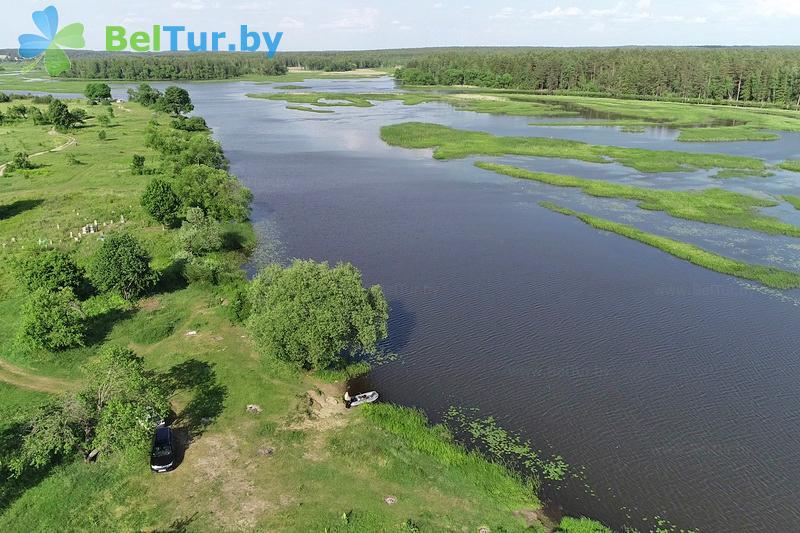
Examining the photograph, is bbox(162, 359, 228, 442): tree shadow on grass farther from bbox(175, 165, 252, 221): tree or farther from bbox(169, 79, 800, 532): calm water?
bbox(175, 165, 252, 221): tree

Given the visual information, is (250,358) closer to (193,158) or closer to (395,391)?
(395,391)

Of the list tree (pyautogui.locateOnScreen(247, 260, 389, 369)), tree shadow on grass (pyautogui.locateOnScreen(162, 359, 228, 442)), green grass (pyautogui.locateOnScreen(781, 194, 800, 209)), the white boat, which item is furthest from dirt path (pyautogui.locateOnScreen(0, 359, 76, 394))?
green grass (pyautogui.locateOnScreen(781, 194, 800, 209))

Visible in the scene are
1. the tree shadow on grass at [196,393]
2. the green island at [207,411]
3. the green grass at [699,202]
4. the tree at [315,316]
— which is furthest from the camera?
the green grass at [699,202]

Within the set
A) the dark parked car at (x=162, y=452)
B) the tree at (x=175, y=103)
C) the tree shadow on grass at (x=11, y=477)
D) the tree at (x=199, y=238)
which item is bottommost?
the tree shadow on grass at (x=11, y=477)

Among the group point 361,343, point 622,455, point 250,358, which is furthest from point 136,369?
point 622,455

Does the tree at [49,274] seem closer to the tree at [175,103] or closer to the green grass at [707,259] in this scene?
the green grass at [707,259]

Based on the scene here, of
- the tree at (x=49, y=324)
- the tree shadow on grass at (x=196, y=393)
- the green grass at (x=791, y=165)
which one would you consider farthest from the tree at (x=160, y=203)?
the green grass at (x=791, y=165)

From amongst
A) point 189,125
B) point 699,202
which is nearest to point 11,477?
point 699,202
